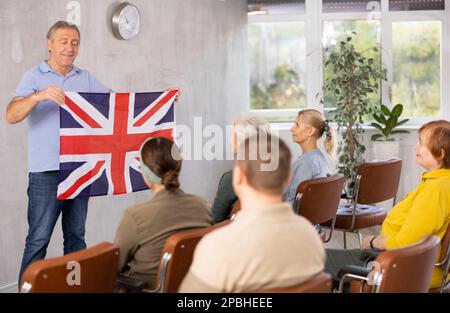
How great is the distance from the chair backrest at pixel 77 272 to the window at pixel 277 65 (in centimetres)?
645

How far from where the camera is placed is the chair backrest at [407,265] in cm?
223

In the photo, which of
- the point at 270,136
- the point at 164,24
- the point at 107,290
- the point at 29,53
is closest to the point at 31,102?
the point at 29,53

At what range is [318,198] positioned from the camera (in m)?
4.04

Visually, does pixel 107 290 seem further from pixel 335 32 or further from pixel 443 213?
pixel 335 32

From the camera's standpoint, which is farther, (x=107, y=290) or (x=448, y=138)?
(x=448, y=138)

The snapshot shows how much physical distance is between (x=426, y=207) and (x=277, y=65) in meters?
5.94

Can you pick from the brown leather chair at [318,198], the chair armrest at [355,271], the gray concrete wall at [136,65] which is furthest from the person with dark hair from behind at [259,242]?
the gray concrete wall at [136,65]

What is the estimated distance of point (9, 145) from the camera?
4246 millimetres

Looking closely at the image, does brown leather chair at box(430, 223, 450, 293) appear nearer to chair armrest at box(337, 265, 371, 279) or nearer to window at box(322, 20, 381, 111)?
chair armrest at box(337, 265, 371, 279)

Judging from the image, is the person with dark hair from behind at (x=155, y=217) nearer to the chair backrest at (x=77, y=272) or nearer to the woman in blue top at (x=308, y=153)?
the chair backrest at (x=77, y=272)

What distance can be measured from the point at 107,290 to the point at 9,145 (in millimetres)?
2069

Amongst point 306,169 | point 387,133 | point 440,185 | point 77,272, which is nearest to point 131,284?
point 77,272
